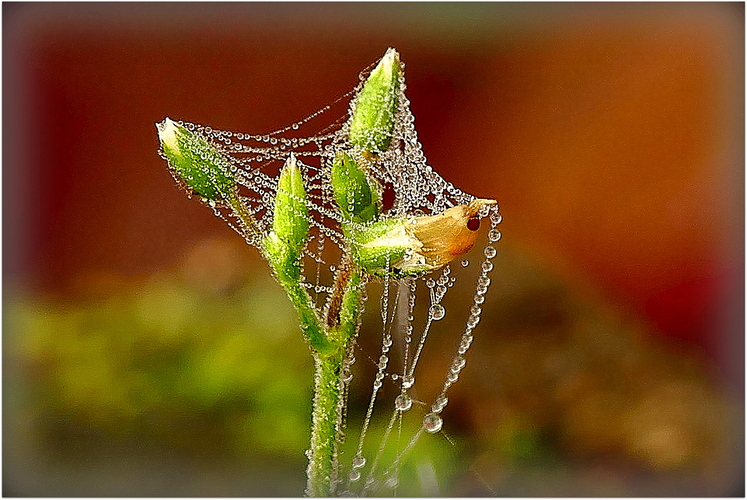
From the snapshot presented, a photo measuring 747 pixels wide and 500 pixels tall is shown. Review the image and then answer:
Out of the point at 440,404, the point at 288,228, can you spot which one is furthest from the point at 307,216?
the point at 440,404

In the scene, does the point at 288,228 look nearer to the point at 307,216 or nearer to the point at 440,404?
the point at 307,216

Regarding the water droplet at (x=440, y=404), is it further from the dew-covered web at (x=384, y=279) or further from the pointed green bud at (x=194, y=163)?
the pointed green bud at (x=194, y=163)

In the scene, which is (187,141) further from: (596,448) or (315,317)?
(596,448)

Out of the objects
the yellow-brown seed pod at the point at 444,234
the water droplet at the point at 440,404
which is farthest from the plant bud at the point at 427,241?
the water droplet at the point at 440,404

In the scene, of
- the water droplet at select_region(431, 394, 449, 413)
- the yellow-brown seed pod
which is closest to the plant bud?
the yellow-brown seed pod

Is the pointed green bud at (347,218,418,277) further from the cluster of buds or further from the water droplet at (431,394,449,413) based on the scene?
the water droplet at (431,394,449,413)

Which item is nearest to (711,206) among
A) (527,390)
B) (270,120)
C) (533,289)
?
(533,289)
